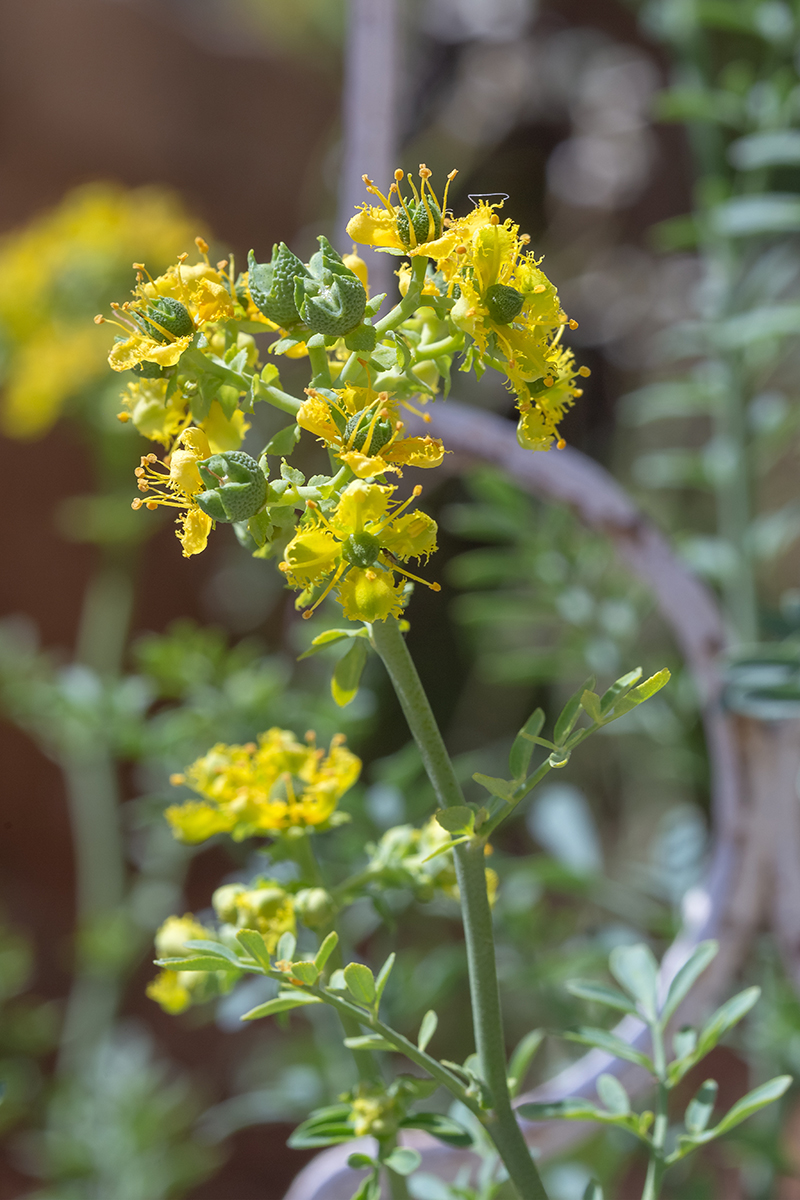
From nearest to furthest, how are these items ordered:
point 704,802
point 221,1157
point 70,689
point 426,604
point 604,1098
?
point 604,1098 → point 70,689 → point 221,1157 → point 704,802 → point 426,604

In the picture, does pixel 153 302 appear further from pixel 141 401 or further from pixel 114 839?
pixel 114 839

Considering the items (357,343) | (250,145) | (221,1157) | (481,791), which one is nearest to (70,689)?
(481,791)

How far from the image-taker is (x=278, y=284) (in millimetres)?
370

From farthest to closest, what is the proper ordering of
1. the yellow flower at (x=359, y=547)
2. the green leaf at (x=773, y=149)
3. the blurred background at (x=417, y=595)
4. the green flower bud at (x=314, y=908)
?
the blurred background at (x=417, y=595), the green leaf at (x=773, y=149), the green flower bud at (x=314, y=908), the yellow flower at (x=359, y=547)

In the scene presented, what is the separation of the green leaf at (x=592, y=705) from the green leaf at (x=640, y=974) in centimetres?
21

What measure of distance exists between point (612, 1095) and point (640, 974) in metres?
0.06

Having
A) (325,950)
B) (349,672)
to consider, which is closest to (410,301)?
(349,672)

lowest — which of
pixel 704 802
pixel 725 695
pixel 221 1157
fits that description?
pixel 221 1157

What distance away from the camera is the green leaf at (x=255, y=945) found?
0.37 m

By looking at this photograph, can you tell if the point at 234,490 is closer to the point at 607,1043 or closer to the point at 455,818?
the point at 455,818

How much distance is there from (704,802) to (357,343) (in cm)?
133

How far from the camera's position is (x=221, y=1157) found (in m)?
1.37

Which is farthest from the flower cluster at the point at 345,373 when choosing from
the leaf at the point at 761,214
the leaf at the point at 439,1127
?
the leaf at the point at 761,214

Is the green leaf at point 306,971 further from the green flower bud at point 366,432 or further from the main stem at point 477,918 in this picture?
the green flower bud at point 366,432
